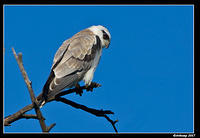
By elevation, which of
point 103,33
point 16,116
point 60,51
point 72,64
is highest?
point 103,33

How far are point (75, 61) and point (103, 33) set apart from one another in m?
1.41

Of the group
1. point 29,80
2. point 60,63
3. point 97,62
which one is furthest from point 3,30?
point 97,62

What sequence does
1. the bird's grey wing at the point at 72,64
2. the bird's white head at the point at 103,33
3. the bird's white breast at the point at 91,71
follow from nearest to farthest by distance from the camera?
the bird's grey wing at the point at 72,64 < the bird's white breast at the point at 91,71 < the bird's white head at the point at 103,33

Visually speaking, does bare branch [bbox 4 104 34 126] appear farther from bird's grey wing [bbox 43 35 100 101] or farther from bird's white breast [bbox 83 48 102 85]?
bird's white breast [bbox 83 48 102 85]

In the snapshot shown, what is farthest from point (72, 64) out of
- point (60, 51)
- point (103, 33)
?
point (103, 33)

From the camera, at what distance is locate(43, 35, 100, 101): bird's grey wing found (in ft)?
17.3

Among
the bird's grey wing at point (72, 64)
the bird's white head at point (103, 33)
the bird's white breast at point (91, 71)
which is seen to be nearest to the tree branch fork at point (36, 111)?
the bird's grey wing at point (72, 64)

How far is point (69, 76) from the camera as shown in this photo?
5.66m

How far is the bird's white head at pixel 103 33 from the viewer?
6.95 meters

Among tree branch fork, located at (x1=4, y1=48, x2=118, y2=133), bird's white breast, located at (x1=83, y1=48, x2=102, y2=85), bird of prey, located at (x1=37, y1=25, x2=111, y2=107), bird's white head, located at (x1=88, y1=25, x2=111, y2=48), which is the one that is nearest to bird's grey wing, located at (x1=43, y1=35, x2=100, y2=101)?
bird of prey, located at (x1=37, y1=25, x2=111, y2=107)

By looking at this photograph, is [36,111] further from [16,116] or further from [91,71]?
[91,71]

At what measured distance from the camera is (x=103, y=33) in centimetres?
702

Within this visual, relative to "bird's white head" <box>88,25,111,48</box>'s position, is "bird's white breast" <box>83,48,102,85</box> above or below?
below

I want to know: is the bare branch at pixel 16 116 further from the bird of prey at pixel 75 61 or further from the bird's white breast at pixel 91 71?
the bird's white breast at pixel 91 71
